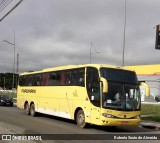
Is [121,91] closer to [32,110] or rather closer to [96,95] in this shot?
[96,95]

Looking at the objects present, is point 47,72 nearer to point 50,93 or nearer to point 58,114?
point 50,93

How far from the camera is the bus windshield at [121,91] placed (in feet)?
58.5

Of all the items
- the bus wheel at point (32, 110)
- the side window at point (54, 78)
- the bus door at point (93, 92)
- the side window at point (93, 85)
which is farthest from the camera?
the bus wheel at point (32, 110)

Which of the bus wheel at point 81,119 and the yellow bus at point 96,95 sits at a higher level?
the yellow bus at point 96,95

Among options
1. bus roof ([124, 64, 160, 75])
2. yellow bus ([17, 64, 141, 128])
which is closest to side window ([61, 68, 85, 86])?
yellow bus ([17, 64, 141, 128])

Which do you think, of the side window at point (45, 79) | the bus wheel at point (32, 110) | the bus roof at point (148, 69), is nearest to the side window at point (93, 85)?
the side window at point (45, 79)

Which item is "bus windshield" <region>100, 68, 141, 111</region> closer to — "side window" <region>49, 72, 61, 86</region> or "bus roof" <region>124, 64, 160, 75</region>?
"side window" <region>49, 72, 61, 86</region>

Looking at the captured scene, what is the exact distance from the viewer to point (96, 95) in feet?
59.9

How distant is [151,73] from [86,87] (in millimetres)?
60471

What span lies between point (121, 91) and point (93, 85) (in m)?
1.42

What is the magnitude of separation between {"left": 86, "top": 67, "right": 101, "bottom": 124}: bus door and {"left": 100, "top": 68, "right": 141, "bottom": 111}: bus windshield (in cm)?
41

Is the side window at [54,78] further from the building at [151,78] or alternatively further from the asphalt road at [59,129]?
the building at [151,78]

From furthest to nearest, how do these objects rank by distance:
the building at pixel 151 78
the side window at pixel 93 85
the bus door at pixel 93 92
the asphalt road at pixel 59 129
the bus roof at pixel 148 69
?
the bus roof at pixel 148 69 < the building at pixel 151 78 < the side window at pixel 93 85 < the bus door at pixel 93 92 < the asphalt road at pixel 59 129

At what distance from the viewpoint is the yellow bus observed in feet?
58.2
